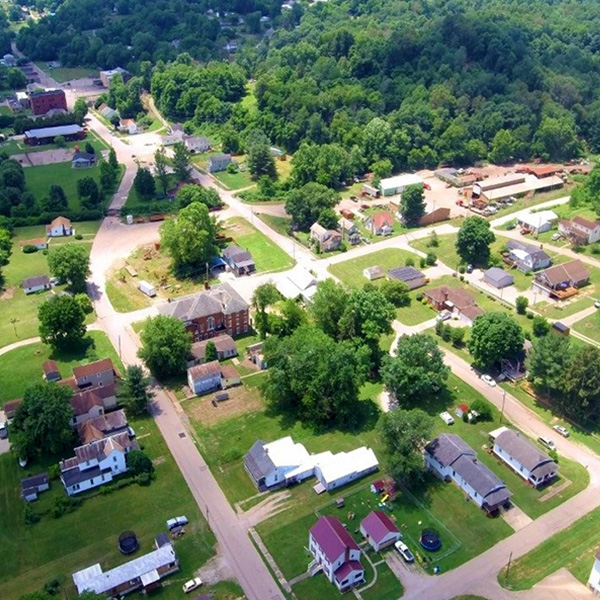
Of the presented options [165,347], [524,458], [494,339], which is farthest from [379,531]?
[165,347]

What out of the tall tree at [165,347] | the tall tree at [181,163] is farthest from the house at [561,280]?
the tall tree at [181,163]

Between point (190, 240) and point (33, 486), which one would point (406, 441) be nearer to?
point (33, 486)

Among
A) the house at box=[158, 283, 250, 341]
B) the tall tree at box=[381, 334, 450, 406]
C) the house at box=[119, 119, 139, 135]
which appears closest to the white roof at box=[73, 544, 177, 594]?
the tall tree at box=[381, 334, 450, 406]

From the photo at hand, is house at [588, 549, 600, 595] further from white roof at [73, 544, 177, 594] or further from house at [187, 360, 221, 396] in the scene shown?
house at [187, 360, 221, 396]

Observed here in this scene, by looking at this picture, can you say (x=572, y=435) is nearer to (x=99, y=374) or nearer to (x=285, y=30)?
(x=99, y=374)

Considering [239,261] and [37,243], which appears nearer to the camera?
[239,261]

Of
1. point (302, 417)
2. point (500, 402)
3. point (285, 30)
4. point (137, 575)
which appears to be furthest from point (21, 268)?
point (285, 30)
